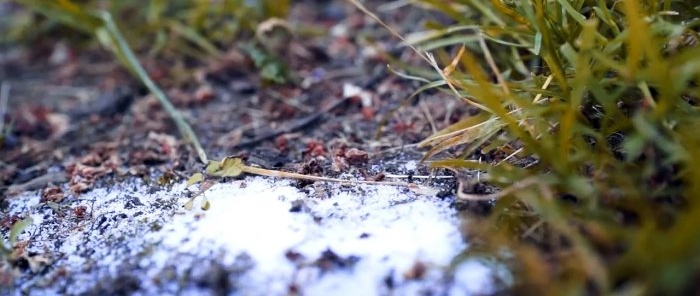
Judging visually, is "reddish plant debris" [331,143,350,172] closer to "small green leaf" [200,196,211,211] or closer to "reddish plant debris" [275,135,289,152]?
"reddish plant debris" [275,135,289,152]

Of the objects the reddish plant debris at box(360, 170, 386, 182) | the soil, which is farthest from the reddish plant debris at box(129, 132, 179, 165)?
the reddish plant debris at box(360, 170, 386, 182)

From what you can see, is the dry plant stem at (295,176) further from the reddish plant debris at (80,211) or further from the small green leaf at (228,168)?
the reddish plant debris at (80,211)

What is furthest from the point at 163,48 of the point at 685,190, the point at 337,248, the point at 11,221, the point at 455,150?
the point at 685,190

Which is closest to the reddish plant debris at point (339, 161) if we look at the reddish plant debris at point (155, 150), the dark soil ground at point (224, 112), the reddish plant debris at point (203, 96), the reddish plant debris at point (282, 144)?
the dark soil ground at point (224, 112)

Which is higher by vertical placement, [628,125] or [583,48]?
[583,48]


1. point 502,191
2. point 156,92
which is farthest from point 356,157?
point 156,92

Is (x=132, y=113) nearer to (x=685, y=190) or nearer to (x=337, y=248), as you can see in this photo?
(x=337, y=248)
